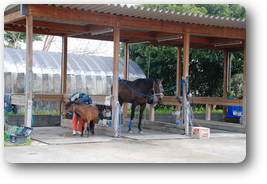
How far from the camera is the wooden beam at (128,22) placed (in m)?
8.79

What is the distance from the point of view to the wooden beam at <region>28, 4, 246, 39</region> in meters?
8.79

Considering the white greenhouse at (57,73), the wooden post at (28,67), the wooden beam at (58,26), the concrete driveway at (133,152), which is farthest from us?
the white greenhouse at (57,73)

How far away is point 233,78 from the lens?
18.2 meters

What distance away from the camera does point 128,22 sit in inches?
396

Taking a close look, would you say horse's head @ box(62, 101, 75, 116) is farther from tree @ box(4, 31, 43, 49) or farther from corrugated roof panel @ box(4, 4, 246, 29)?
tree @ box(4, 31, 43, 49)

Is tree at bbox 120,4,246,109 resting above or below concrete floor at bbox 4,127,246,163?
above

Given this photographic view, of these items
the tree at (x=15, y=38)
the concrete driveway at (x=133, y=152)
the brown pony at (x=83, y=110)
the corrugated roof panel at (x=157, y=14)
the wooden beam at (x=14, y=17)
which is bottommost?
the concrete driveway at (x=133, y=152)

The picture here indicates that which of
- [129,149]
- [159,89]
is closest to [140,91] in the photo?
[159,89]

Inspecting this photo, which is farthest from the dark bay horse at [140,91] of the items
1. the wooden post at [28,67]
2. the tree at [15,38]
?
the tree at [15,38]

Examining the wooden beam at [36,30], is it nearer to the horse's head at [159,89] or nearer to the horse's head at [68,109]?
the horse's head at [68,109]

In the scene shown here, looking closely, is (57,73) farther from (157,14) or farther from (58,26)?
(157,14)

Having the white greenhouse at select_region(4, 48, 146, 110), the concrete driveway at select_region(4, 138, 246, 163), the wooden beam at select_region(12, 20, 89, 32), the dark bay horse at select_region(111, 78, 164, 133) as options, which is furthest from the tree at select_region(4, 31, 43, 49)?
the concrete driveway at select_region(4, 138, 246, 163)

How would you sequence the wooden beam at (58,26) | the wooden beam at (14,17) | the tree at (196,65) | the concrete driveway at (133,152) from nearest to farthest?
the concrete driveway at (133,152), the wooden beam at (14,17), the wooden beam at (58,26), the tree at (196,65)

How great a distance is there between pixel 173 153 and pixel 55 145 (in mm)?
2771
